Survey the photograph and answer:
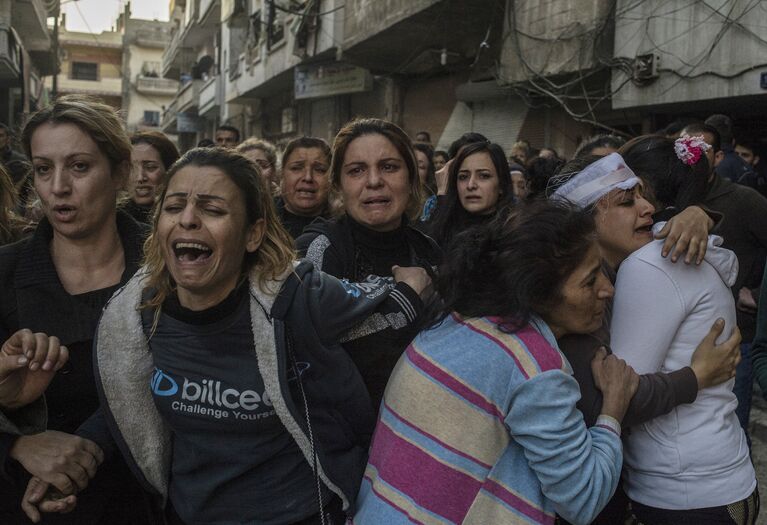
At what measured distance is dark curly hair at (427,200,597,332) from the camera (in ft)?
5.41

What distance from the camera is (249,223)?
1.95m

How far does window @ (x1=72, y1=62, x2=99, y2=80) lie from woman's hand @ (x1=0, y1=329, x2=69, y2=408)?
2118 inches

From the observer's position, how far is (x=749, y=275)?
159 inches

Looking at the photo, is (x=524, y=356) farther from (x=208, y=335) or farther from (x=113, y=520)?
(x=113, y=520)

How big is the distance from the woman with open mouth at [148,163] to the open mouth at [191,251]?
2.26 metres

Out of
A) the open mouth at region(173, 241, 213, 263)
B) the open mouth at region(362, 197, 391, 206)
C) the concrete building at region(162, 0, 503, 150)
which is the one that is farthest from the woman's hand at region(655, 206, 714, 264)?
the concrete building at region(162, 0, 503, 150)

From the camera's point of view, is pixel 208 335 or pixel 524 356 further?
pixel 208 335

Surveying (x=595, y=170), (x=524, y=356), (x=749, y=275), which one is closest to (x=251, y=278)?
(x=524, y=356)

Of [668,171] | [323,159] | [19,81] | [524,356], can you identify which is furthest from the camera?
[19,81]

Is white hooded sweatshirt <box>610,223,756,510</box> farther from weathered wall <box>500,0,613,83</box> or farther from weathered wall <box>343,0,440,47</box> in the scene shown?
weathered wall <box>343,0,440,47</box>

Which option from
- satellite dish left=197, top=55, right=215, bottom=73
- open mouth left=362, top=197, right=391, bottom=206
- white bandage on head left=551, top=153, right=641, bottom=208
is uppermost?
satellite dish left=197, top=55, right=215, bottom=73

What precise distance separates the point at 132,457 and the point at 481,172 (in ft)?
9.14

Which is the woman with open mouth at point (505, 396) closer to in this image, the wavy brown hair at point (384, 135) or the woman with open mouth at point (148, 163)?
the wavy brown hair at point (384, 135)

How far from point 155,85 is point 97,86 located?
608cm
